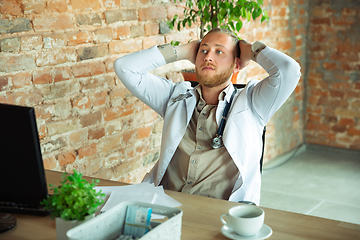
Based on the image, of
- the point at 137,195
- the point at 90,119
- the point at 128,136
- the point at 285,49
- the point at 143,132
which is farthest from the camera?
the point at 285,49

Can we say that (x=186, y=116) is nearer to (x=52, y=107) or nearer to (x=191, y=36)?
(x=52, y=107)

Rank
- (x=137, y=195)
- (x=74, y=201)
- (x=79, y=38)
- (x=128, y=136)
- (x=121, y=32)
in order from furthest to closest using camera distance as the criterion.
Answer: (x=128, y=136) → (x=121, y=32) → (x=79, y=38) → (x=137, y=195) → (x=74, y=201)

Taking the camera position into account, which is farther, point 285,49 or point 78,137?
point 285,49

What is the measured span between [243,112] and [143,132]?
3.82 ft

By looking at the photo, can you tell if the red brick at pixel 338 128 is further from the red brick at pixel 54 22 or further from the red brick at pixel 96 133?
the red brick at pixel 54 22

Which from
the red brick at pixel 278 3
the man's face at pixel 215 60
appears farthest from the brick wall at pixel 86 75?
the man's face at pixel 215 60

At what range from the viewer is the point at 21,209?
135 centimetres

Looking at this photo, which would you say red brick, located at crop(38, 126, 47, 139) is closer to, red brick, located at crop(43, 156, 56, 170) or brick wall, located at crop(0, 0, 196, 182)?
brick wall, located at crop(0, 0, 196, 182)

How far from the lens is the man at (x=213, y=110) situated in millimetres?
1976

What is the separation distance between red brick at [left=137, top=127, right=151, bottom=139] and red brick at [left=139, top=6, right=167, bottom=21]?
0.76 m

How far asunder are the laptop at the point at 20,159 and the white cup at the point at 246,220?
0.54 meters

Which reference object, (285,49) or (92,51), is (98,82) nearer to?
(92,51)

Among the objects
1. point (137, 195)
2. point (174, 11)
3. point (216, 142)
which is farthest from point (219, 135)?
point (174, 11)

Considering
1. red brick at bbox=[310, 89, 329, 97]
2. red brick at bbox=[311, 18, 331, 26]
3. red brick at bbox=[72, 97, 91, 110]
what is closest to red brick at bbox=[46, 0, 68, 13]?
red brick at bbox=[72, 97, 91, 110]
